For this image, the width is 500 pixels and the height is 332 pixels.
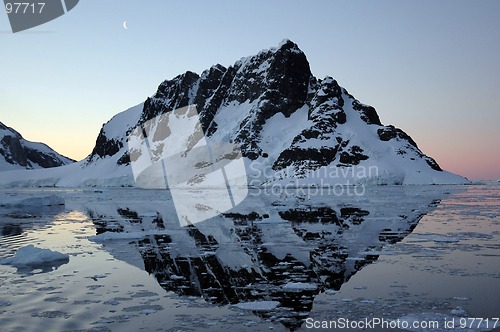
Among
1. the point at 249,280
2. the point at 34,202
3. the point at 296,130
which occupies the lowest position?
the point at 249,280

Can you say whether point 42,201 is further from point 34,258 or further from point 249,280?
point 249,280

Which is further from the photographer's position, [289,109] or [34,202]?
[289,109]

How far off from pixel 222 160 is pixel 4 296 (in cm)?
14464

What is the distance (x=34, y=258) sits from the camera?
13.7 meters

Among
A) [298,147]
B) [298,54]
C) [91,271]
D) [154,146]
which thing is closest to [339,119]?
[298,147]

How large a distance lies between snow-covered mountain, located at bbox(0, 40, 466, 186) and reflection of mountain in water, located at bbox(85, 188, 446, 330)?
9437 cm

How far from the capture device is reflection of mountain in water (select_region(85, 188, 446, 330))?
10203 millimetres

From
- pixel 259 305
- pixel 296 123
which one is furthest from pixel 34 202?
pixel 296 123

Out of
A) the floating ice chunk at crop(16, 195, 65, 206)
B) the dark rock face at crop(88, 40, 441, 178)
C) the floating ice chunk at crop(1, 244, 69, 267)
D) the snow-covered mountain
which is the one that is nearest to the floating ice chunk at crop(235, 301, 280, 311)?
the floating ice chunk at crop(1, 244, 69, 267)

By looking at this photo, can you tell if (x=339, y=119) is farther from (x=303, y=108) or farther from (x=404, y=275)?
(x=404, y=275)

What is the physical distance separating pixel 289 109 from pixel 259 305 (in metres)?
153

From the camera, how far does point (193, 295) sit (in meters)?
10.0

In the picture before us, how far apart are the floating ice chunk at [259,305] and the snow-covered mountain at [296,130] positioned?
353ft

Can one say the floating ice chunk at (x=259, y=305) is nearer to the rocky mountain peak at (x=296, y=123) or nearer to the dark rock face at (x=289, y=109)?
the rocky mountain peak at (x=296, y=123)
